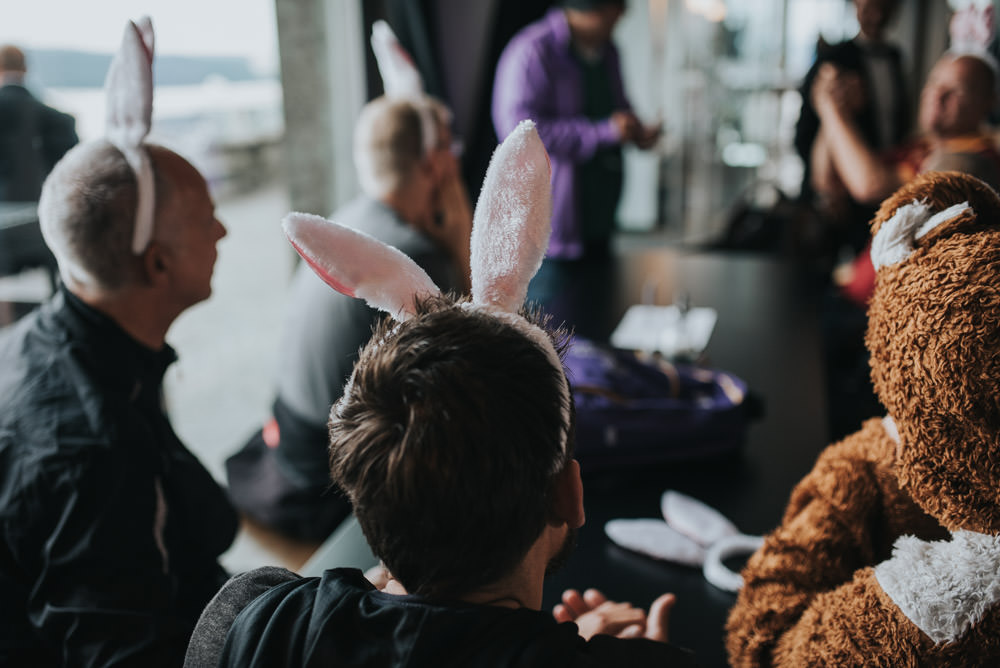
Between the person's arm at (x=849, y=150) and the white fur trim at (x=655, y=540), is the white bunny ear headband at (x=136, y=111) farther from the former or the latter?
the person's arm at (x=849, y=150)

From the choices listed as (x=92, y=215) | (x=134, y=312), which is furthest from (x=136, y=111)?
(x=134, y=312)

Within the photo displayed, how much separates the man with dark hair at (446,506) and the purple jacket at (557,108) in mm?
2408

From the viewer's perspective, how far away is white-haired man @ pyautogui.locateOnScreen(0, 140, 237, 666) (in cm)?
105

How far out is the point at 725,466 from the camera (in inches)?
57.4

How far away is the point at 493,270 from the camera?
28.7 inches

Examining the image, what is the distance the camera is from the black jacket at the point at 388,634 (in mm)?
620

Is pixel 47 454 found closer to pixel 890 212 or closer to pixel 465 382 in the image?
pixel 465 382

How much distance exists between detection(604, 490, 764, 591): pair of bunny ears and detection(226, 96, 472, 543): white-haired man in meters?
0.76

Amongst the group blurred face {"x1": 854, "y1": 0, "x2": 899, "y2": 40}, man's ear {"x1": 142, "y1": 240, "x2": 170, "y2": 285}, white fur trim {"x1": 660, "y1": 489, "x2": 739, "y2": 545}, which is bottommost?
white fur trim {"x1": 660, "y1": 489, "x2": 739, "y2": 545}

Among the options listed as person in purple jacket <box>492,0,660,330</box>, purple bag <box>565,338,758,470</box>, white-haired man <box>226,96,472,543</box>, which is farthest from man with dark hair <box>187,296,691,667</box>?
person in purple jacket <box>492,0,660,330</box>

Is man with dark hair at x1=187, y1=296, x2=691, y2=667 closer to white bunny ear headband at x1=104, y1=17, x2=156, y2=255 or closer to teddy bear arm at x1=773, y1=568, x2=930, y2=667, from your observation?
teddy bear arm at x1=773, y1=568, x2=930, y2=667

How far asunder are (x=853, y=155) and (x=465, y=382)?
213cm

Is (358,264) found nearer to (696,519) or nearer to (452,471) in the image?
(452,471)

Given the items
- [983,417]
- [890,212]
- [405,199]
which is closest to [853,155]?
[405,199]
